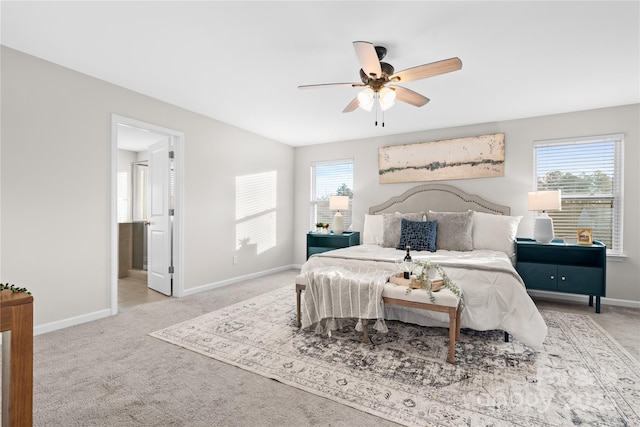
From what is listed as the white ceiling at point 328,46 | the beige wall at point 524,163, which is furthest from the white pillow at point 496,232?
the white ceiling at point 328,46

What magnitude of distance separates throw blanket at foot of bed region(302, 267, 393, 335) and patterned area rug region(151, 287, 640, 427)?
0.16 m

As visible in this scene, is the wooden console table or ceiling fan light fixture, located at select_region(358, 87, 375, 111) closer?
the wooden console table

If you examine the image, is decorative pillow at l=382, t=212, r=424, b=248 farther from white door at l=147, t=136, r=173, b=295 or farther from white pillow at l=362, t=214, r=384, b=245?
white door at l=147, t=136, r=173, b=295

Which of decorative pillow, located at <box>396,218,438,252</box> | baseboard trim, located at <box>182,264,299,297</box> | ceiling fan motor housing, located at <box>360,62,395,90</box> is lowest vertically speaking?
baseboard trim, located at <box>182,264,299,297</box>

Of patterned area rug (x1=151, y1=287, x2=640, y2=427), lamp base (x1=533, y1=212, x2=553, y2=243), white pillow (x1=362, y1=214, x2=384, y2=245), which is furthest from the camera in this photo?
white pillow (x1=362, y1=214, x2=384, y2=245)

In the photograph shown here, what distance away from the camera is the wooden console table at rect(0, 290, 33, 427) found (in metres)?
1.16

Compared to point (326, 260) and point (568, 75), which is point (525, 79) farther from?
point (326, 260)

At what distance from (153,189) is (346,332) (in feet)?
11.1

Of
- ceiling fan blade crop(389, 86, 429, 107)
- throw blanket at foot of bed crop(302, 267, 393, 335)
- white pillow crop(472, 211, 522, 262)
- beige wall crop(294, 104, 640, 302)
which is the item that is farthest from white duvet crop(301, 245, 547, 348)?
beige wall crop(294, 104, 640, 302)

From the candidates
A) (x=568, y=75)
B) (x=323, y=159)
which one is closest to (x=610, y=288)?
(x=568, y=75)

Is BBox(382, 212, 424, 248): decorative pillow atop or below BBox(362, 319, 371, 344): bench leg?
atop

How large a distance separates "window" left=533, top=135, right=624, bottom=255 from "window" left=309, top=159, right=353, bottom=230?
2.87 metres

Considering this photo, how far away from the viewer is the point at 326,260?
3.47 meters

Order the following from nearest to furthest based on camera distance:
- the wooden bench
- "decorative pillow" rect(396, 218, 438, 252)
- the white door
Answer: the wooden bench → "decorative pillow" rect(396, 218, 438, 252) → the white door
